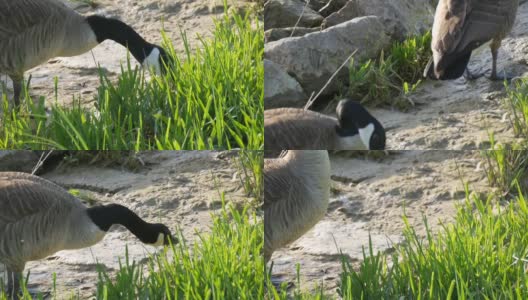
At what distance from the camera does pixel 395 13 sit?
2.88 meters

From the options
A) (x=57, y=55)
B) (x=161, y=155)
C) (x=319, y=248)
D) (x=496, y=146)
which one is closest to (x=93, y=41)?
(x=57, y=55)

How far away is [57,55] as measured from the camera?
124 inches

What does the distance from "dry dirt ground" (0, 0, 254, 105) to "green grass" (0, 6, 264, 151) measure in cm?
5

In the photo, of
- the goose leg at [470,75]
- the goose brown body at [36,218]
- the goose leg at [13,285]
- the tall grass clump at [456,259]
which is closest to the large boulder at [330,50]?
the goose leg at [470,75]

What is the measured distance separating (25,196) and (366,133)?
1.01 metres

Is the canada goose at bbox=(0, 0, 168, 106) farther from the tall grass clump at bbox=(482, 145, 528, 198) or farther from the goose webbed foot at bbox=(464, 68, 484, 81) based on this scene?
the tall grass clump at bbox=(482, 145, 528, 198)

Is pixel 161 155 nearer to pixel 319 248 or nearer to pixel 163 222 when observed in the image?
pixel 163 222

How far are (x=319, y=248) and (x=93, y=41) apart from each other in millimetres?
922

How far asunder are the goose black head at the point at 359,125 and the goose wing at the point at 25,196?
847mm

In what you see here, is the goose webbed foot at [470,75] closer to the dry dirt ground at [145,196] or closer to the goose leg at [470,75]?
the goose leg at [470,75]

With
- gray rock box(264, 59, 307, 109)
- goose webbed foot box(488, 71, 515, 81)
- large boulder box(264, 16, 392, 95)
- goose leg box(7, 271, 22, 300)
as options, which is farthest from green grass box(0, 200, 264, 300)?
goose webbed foot box(488, 71, 515, 81)

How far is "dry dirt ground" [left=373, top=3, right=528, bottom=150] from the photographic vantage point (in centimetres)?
284

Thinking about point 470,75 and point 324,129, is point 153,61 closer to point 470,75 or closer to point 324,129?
point 324,129

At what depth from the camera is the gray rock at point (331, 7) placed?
2.84 meters
